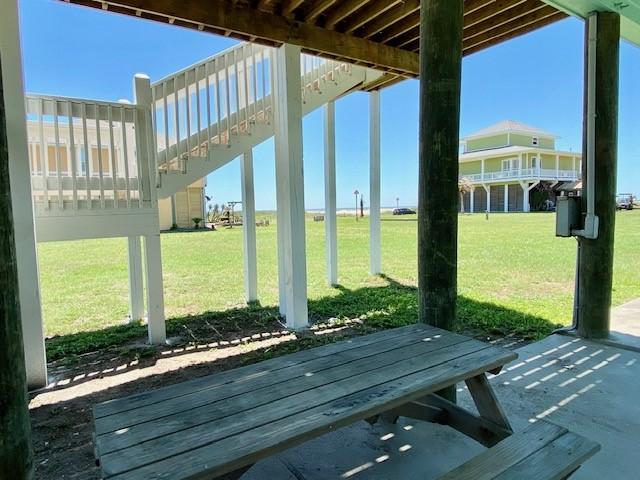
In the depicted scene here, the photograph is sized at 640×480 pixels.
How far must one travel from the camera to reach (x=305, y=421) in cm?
121

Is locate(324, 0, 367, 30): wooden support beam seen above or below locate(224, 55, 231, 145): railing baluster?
above

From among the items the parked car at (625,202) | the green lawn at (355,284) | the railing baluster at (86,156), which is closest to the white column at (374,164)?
the green lawn at (355,284)

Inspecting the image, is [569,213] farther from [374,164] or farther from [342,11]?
[374,164]

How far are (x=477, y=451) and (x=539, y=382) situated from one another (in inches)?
41.5

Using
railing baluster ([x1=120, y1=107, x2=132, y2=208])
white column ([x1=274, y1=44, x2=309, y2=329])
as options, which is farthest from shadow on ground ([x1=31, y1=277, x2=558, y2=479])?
railing baluster ([x1=120, y1=107, x2=132, y2=208])

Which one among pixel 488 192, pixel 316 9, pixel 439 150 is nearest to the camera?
pixel 439 150

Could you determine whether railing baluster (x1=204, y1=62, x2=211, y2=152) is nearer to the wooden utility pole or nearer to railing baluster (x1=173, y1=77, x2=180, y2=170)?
railing baluster (x1=173, y1=77, x2=180, y2=170)

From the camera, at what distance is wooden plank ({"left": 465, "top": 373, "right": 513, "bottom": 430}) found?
1.81m

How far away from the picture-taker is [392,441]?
2.12 meters

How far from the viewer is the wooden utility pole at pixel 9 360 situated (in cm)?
103

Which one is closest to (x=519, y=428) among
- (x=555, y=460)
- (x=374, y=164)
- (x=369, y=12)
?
(x=555, y=460)

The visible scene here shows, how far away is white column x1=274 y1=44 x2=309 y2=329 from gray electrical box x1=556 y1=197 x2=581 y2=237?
97.4 inches

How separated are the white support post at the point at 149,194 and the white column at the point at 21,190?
991 millimetres

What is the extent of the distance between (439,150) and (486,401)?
4.05 ft
